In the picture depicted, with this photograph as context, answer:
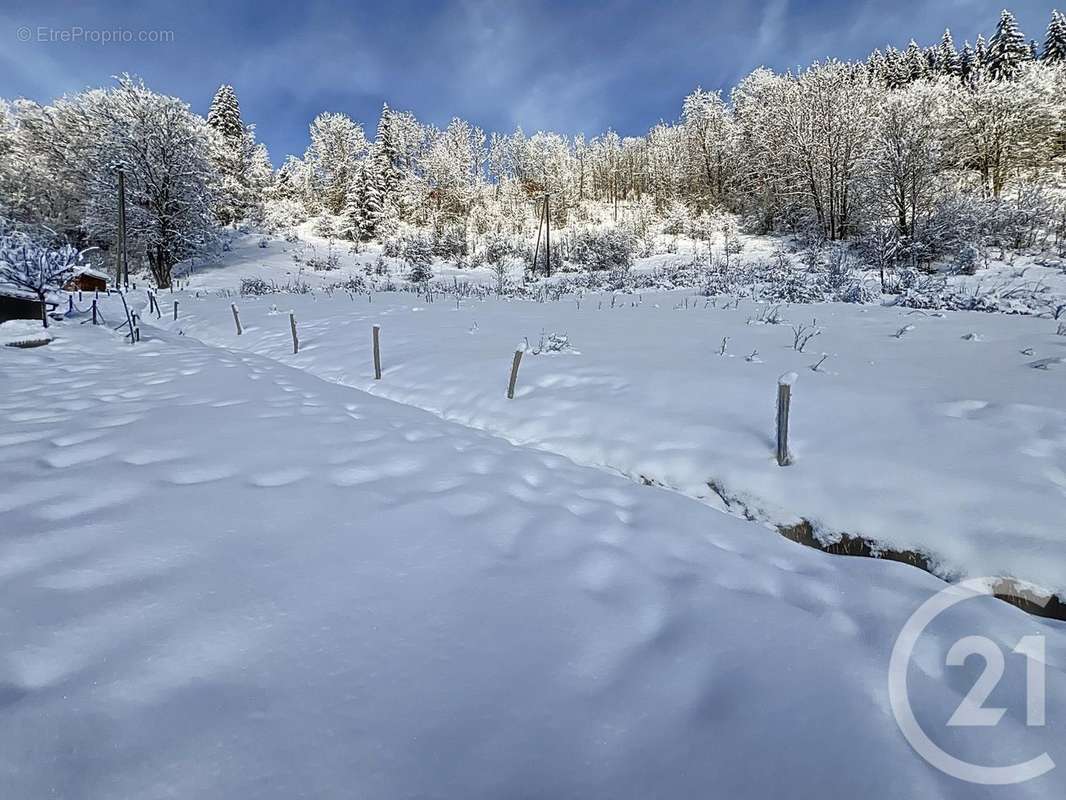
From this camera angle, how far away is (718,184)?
36.3 meters

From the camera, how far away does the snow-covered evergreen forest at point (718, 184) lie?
15.8m

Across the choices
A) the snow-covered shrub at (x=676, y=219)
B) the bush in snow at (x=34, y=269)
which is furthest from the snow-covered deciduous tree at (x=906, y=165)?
the bush in snow at (x=34, y=269)

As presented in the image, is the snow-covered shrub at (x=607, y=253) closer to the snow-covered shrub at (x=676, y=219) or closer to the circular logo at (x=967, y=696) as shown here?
the snow-covered shrub at (x=676, y=219)

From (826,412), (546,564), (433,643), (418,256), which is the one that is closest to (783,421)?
(826,412)

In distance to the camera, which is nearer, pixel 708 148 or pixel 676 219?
pixel 676 219

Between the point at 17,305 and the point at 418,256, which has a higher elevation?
the point at 418,256

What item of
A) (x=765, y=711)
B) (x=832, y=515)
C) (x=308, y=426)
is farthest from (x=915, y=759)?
(x=308, y=426)

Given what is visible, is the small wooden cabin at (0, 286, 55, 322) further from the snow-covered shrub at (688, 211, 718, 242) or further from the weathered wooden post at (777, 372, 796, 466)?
the snow-covered shrub at (688, 211, 718, 242)

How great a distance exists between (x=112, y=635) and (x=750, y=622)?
7.52ft

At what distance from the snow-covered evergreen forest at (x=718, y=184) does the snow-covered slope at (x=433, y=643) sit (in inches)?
392

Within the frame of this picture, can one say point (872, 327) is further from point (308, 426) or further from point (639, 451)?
point (308, 426)

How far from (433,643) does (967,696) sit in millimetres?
1871

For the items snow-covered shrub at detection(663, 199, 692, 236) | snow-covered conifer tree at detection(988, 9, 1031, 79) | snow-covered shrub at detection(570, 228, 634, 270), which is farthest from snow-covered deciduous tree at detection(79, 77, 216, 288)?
snow-covered conifer tree at detection(988, 9, 1031, 79)

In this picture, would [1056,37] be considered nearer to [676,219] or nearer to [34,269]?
[676,219]
